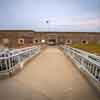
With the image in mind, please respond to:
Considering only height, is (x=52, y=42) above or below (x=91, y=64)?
below

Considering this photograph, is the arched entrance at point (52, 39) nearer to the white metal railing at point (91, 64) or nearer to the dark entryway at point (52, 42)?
the dark entryway at point (52, 42)

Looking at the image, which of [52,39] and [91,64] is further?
[52,39]

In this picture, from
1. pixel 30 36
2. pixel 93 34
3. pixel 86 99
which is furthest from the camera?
pixel 93 34

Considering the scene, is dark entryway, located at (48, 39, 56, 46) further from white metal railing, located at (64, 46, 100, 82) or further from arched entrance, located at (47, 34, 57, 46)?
white metal railing, located at (64, 46, 100, 82)

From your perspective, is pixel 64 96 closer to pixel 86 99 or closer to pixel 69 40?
pixel 86 99

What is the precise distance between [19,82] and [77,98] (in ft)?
5.44

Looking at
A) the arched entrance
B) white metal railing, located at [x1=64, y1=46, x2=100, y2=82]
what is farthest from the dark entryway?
white metal railing, located at [x1=64, y1=46, x2=100, y2=82]

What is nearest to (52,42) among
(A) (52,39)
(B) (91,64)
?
(A) (52,39)

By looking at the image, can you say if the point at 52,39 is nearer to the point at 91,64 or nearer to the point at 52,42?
the point at 52,42

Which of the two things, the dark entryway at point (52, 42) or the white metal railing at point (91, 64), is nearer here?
the white metal railing at point (91, 64)

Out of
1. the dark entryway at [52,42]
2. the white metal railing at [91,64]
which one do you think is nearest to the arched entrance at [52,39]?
the dark entryway at [52,42]

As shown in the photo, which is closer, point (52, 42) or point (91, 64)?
point (91, 64)

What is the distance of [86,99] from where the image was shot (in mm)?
2596


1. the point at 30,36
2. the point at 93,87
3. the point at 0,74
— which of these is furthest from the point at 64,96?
the point at 30,36
